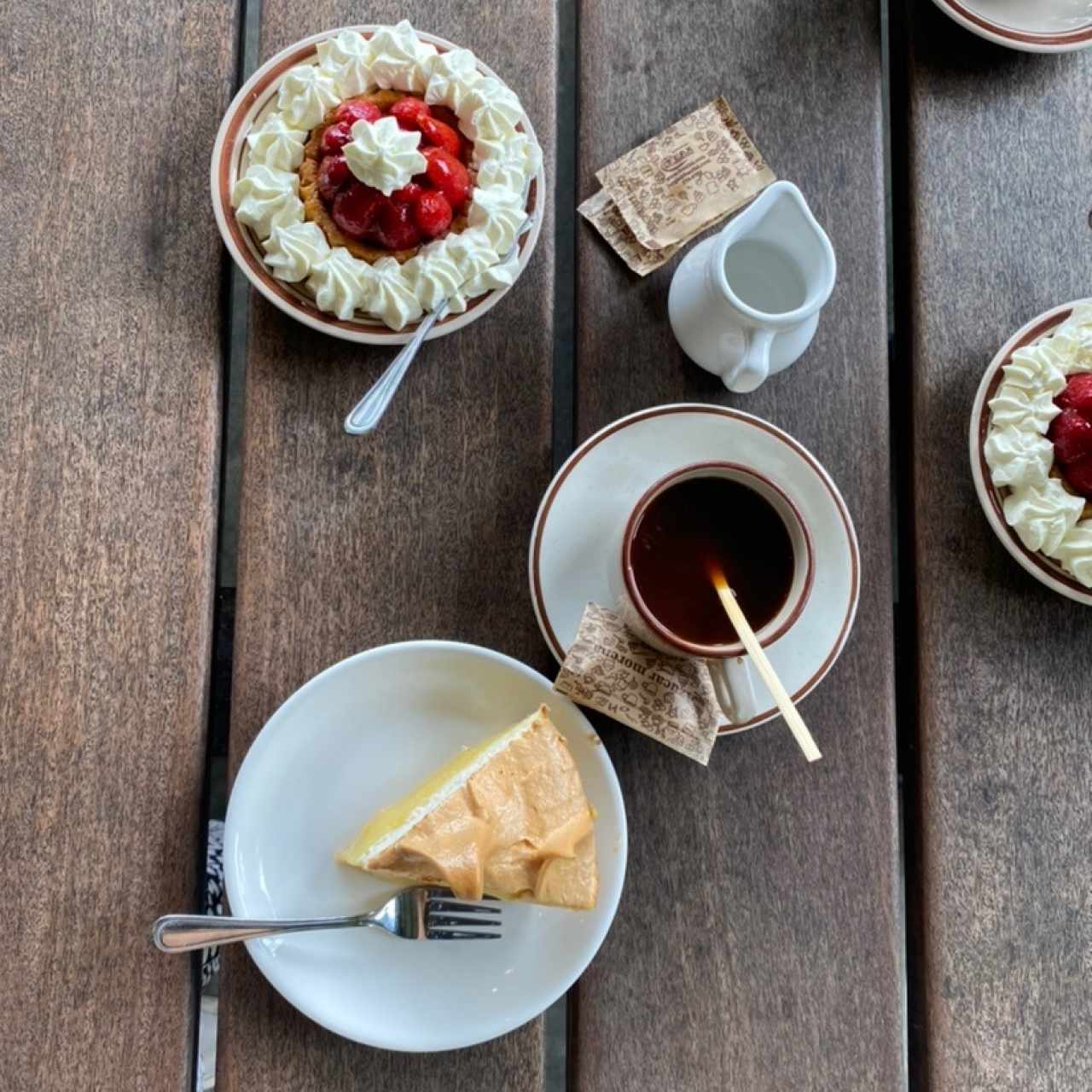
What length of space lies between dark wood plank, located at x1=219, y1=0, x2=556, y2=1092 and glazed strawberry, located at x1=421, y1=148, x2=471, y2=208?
137 millimetres

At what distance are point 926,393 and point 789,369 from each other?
0.55 ft

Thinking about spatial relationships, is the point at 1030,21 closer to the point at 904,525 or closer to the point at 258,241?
the point at 904,525

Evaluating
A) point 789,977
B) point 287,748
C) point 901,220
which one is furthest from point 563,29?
point 789,977

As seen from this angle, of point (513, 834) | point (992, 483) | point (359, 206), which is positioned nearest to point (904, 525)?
point (992, 483)

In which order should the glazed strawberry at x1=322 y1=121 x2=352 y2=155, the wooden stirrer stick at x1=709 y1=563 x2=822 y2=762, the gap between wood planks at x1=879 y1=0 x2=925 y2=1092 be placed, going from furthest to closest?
the gap between wood planks at x1=879 y1=0 x2=925 y2=1092
the glazed strawberry at x1=322 y1=121 x2=352 y2=155
the wooden stirrer stick at x1=709 y1=563 x2=822 y2=762

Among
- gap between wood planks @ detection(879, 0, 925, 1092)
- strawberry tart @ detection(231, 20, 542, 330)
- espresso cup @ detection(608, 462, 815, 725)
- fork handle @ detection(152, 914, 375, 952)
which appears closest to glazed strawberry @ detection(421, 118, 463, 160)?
strawberry tart @ detection(231, 20, 542, 330)

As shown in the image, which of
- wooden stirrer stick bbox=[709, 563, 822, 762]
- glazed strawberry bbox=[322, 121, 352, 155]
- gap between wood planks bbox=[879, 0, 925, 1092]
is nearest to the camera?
wooden stirrer stick bbox=[709, 563, 822, 762]

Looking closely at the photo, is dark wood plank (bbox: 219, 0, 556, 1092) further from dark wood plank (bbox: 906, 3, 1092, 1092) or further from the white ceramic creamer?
dark wood plank (bbox: 906, 3, 1092, 1092)

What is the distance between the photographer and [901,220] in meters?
1.29

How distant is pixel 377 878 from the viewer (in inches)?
43.0

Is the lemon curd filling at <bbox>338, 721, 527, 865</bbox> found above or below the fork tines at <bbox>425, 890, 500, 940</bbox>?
above

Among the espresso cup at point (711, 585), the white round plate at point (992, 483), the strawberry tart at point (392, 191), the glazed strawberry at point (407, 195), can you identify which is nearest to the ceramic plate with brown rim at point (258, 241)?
the strawberry tart at point (392, 191)

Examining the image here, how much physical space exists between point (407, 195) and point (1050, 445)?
28.4 inches

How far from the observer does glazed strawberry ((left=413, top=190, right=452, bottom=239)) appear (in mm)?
1078
